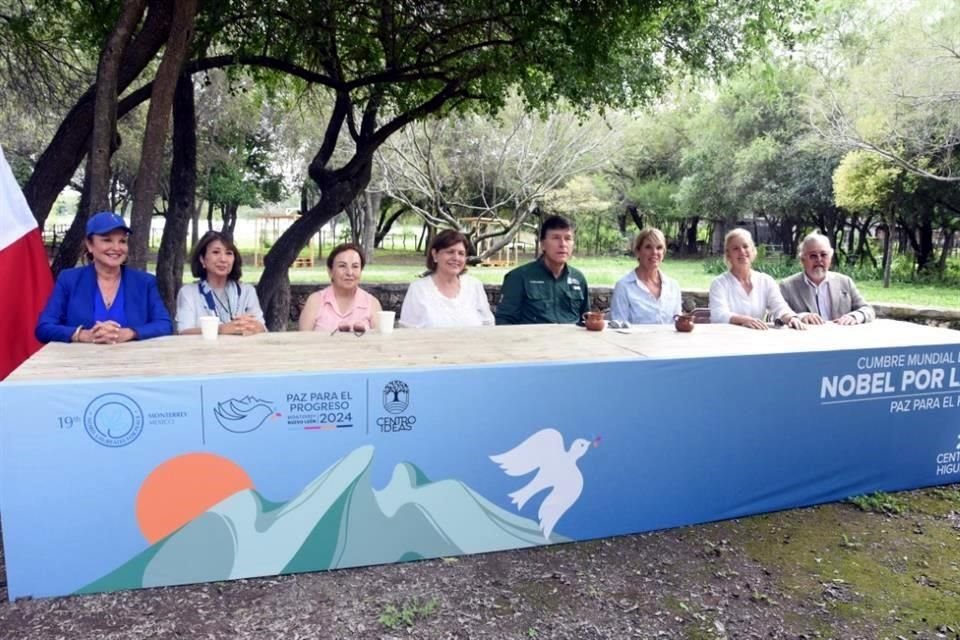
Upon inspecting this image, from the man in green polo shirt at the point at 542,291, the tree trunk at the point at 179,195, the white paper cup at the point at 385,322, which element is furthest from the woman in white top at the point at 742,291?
the tree trunk at the point at 179,195

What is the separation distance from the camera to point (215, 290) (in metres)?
3.72

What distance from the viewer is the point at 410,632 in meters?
2.45

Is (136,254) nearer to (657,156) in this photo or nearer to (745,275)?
(745,275)

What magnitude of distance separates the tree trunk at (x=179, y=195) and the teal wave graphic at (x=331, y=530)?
435 cm

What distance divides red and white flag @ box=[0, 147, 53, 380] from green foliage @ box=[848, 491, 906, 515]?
164 inches

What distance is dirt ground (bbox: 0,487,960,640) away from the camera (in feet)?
8.05

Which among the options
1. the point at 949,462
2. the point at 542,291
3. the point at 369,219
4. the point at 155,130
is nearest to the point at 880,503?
the point at 949,462

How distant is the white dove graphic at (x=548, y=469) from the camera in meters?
2.88

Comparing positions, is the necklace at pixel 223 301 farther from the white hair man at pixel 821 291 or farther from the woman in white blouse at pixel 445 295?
the white hair man at pixel 821 291

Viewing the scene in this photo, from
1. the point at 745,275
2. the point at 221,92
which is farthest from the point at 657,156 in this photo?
the point at 745,275

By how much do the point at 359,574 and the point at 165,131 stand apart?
3.00 meters

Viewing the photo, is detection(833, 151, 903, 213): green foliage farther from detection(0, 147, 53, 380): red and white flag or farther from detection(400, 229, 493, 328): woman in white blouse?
detection(0, 147, 53, 380): red and white flag

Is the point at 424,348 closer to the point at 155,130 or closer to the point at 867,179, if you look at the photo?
the point at 155,130

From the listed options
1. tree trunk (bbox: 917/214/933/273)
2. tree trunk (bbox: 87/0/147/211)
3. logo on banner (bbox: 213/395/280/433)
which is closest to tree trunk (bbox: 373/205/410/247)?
tree trunk (bbox: 917/214/933/273)
